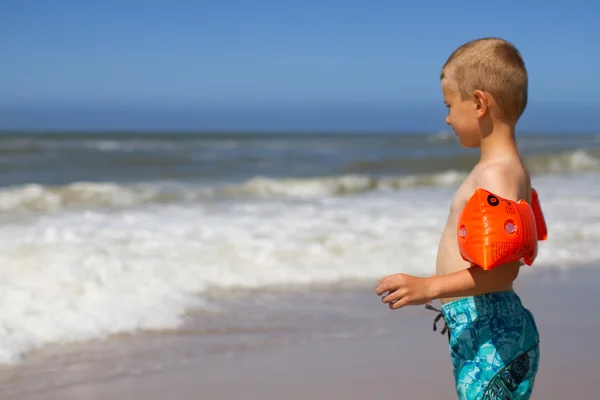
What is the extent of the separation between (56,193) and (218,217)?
153 inches

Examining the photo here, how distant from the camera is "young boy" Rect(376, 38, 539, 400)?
6.69ft

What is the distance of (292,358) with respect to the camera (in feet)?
12.5

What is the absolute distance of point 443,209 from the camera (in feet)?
26.8

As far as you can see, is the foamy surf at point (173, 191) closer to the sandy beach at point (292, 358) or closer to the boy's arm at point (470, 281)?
the sandy beach at point (292, 358)

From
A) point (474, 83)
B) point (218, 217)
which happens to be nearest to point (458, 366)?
point (474, 83)

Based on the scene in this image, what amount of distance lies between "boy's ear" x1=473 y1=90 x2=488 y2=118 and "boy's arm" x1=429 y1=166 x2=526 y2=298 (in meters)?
0.14

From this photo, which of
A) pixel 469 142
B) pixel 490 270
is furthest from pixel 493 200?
pixel 469 142

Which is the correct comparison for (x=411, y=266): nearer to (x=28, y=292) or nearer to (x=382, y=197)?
(x=28, y=292)

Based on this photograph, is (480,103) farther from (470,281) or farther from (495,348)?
(495,348)

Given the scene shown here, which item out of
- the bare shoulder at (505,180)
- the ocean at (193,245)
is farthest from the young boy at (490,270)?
the ocean at (193,245)

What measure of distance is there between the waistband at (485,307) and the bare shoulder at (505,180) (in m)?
0.27

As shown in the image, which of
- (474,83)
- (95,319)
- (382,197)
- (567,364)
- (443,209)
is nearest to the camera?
(474,83)

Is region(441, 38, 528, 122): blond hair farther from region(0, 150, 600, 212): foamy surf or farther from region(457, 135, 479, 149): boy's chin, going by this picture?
region(0, 150, 600, 212): foamy surf

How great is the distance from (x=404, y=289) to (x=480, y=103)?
0.53 m
